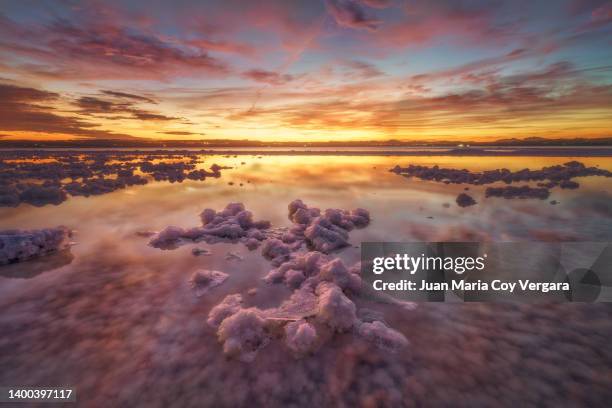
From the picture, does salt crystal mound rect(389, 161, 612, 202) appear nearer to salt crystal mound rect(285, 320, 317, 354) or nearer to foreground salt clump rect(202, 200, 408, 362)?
foreground salt clump rect(202, 200, 408, 362)

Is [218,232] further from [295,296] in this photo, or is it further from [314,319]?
[314,319]

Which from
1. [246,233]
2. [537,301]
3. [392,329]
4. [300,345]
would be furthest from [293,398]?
[246,233]

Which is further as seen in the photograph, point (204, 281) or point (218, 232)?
point (218, 232)

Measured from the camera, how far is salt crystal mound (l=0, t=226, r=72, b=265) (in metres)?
5.01

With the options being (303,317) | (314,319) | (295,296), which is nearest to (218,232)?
(295,296)

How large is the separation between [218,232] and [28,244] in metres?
3.52

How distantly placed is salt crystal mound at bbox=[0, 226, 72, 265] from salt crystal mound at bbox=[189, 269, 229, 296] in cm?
345

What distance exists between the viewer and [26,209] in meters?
9.16

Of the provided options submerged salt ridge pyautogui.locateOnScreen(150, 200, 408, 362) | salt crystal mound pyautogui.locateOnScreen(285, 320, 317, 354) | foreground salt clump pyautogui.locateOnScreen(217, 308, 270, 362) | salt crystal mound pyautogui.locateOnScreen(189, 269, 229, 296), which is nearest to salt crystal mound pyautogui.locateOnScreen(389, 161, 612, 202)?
submerged salt ridge pyautogui.locateOnScreen(150, 200, 408, 362)

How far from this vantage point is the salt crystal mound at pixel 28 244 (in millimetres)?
5012

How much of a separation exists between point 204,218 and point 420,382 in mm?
6397

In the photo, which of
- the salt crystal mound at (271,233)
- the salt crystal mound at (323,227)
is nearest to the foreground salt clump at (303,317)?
the salt crystal mound at (271,233)

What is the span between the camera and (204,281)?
4.46m

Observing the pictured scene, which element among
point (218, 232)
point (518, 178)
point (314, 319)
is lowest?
point (314, 319)
